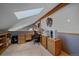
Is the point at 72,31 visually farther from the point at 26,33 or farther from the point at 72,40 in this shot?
the point at 26,33

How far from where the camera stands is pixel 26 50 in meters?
2.04

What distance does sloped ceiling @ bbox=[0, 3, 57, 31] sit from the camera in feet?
6.40

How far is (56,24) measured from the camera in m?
2.06

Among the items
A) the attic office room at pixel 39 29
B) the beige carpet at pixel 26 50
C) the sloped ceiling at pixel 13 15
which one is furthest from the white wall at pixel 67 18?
the beige carpet at pixel 26 50

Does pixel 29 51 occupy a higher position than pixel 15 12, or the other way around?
pixel 15 12

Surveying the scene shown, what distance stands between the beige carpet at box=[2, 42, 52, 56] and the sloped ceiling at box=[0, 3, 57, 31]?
284mm

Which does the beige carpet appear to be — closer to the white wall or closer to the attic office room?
the attic office room

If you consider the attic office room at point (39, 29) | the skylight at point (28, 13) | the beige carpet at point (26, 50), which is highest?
the skylight at point (28, 13)

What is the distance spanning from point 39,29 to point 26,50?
1.26 feet

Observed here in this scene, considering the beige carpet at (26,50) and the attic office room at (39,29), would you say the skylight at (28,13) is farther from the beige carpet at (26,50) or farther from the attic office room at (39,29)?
the beige carpet at (26,50)

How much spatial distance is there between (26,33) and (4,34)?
0.34m

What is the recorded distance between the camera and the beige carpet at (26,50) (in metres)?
2.01

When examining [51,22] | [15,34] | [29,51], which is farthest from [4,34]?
[51,22]

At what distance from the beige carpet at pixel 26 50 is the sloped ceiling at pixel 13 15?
284mm
